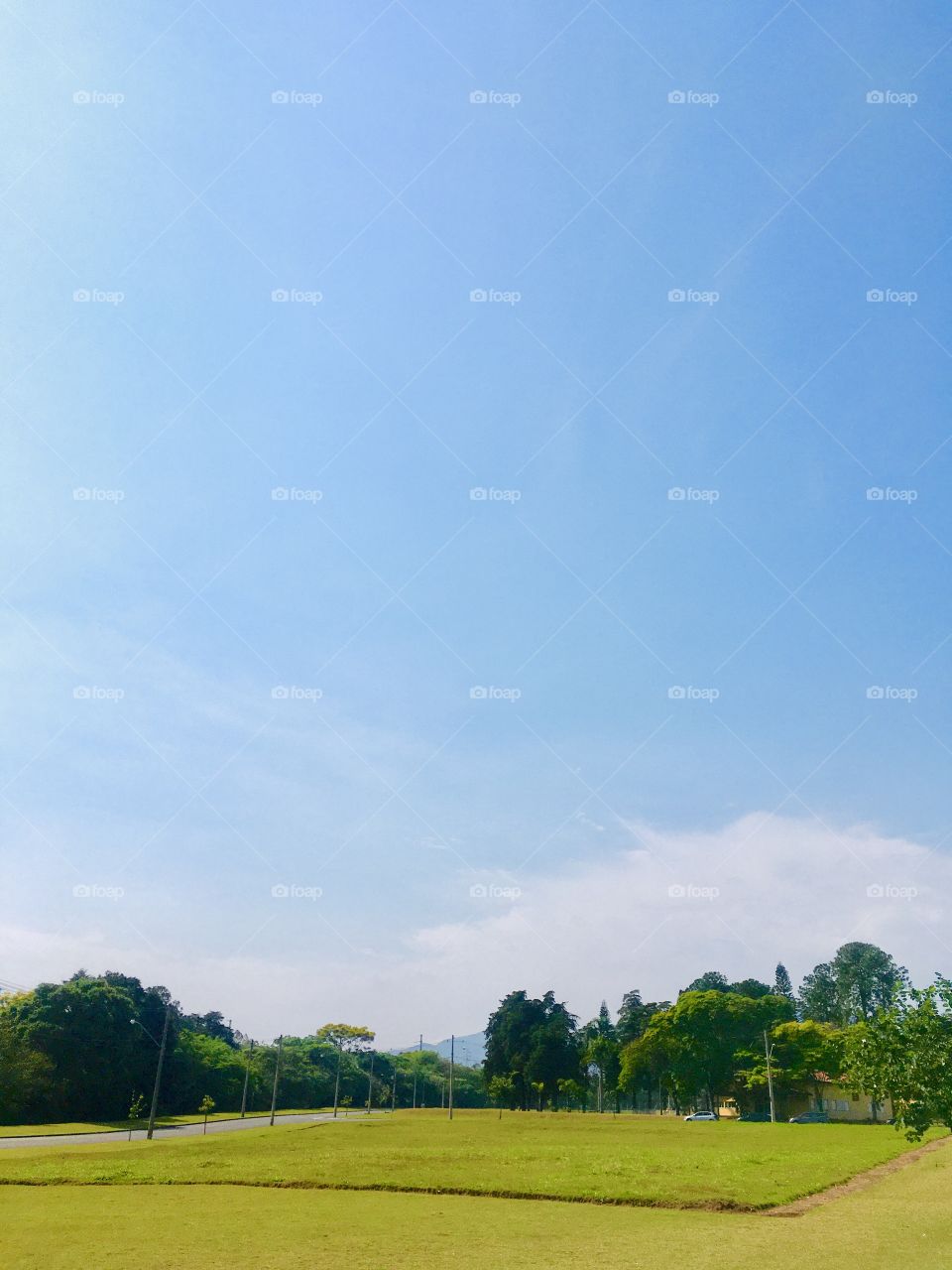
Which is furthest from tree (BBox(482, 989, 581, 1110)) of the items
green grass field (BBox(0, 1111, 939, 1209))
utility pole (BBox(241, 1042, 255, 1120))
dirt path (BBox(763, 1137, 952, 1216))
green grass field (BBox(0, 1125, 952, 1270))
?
green grass field (BBox(0, 1125, 952, 1270))

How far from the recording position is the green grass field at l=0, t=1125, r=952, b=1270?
1923 cm

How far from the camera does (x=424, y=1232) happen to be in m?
23.0

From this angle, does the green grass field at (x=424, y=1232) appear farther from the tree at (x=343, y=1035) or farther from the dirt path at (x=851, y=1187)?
the tree at (x=343, y=1035)

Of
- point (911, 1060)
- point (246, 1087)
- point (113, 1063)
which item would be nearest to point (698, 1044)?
point (246, 1087)

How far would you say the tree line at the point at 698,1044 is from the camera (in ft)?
315

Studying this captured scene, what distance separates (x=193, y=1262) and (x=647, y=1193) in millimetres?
17063

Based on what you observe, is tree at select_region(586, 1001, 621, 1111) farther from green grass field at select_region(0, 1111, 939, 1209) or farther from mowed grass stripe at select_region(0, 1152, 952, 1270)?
mowed grass stripe at select_region(0, 1152, 952, 1270)

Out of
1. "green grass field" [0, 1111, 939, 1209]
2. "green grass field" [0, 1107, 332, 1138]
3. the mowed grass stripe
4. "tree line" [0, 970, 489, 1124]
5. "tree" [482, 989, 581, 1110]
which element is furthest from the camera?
"tree" [482, 989, 581, 1110]

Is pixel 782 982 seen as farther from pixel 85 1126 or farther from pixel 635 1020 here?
pixel 85 1126

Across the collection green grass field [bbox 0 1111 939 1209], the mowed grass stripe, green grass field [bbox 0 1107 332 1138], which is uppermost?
the mowed grass stripe

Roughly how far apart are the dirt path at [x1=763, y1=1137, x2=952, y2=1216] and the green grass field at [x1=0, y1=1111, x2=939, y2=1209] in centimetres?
43

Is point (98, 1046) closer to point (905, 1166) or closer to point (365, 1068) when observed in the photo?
point (905, 1166)

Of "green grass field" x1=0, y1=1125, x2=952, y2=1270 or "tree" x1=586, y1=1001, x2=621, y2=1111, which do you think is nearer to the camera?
"green grass field" x1=0, y1=1125, x2=952, y2=1270

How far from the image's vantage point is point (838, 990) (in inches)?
5733
